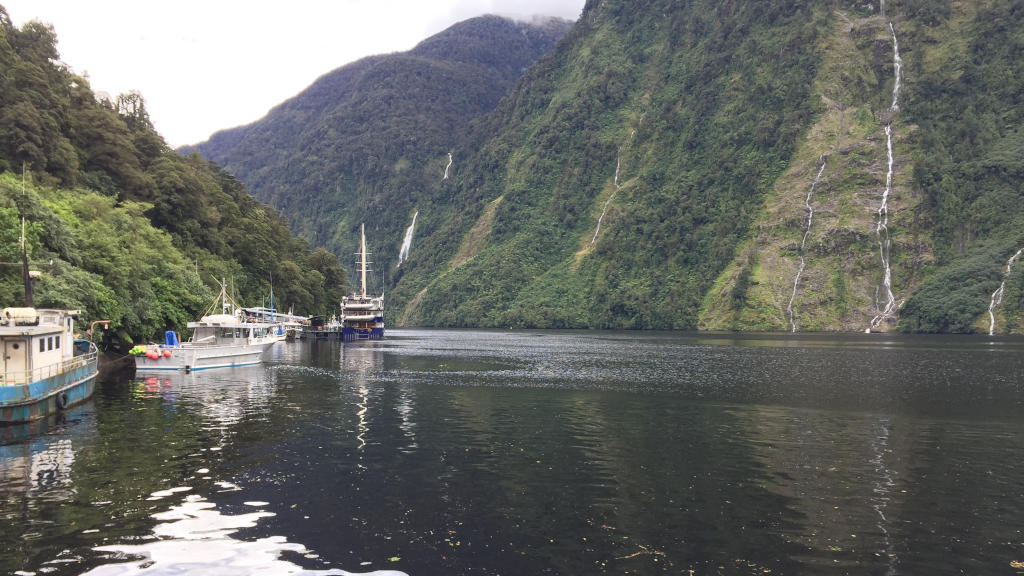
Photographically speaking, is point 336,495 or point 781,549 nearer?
point 781,549

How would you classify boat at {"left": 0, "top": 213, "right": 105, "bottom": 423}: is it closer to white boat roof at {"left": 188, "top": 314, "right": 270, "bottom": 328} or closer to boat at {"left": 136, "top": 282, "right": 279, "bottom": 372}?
boat at {"left": 136, "top": 282, "right": 279, "bottom": 372}

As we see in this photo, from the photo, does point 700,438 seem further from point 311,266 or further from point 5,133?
point 311,266

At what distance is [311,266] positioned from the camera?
595 feet

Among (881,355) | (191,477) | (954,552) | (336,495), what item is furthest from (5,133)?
(881,355)

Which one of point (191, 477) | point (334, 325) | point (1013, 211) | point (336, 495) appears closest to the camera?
point (336, 495)

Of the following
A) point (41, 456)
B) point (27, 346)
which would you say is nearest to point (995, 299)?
point (27, 346)

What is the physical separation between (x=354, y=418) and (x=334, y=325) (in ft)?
420

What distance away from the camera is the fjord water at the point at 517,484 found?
717 inches

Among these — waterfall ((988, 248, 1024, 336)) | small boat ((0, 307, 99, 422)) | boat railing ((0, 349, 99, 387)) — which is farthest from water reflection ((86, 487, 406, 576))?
waterfall ((988, 248, 1024, 336))

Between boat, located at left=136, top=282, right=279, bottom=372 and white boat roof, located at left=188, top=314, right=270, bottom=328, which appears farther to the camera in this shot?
white boat roof, located at left=188, top=314, right=270, bottom=328

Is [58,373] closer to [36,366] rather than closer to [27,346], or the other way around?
[36,366]

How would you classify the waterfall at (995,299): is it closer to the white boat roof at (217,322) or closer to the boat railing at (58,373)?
the white boat roof at (217,322)

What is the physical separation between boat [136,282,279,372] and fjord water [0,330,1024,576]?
597 inches

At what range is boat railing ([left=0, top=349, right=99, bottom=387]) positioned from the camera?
3797cm
